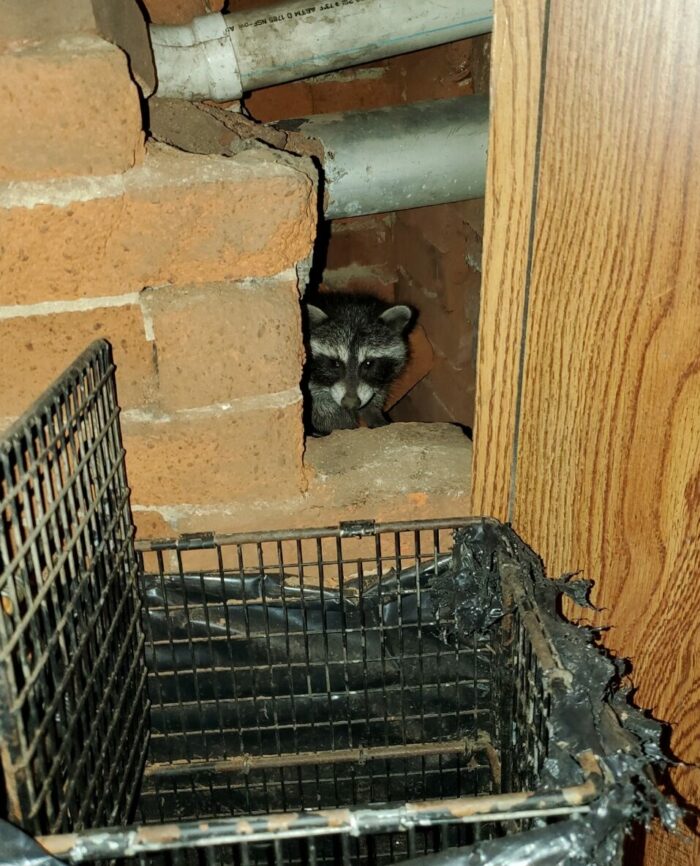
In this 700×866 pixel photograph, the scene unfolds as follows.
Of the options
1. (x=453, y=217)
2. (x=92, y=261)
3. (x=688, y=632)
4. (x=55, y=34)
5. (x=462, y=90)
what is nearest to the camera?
(x=55, y=34)

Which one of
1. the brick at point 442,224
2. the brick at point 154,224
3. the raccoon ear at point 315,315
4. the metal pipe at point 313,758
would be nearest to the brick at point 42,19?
the brick at point 154,224

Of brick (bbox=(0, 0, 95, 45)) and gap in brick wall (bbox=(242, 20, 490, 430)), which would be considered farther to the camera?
gap in brick wall (bbox=(242, 20, 490, 430))

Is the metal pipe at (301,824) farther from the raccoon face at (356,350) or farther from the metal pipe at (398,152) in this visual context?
the raccoon face at (356,350)

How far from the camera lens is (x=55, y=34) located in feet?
3.93

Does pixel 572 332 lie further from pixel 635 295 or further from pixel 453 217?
pixel 453 217

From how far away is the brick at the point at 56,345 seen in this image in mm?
1357

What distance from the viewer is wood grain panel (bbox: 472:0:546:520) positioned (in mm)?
1213

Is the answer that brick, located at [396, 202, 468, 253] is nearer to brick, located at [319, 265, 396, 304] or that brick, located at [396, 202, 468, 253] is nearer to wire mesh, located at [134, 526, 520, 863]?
brick, located at [319, 265, 396, 304]

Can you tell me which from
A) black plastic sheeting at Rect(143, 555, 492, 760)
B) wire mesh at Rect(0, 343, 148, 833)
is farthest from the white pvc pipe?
black plastic sheeting at Rect(143, 555, 492, 760)

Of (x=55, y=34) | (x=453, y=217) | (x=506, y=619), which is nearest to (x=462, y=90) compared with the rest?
(x=453, y=217)

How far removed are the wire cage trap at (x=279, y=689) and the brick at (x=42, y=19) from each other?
46 cm

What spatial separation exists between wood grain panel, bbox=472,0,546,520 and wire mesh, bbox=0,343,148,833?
64 centimetres

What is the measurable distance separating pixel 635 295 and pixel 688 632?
67cm

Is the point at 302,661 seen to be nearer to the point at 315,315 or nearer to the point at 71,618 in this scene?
the point at 71,618
